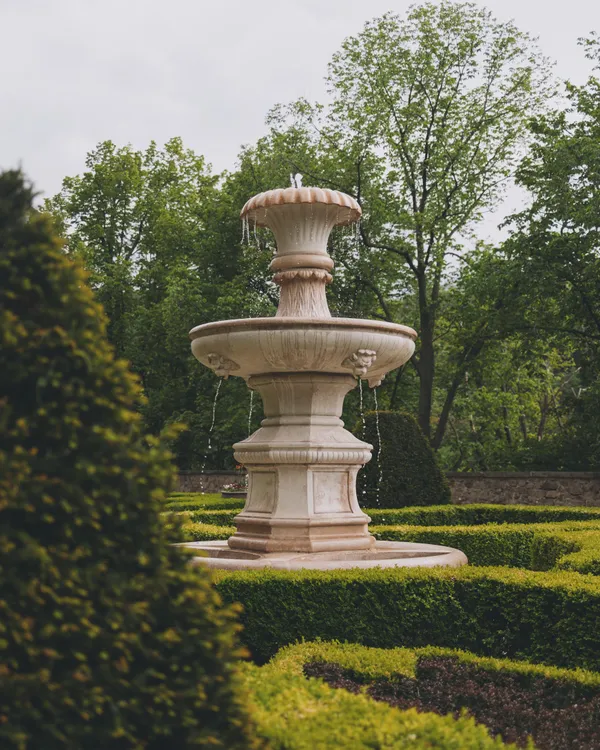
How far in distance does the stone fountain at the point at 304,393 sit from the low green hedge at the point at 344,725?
4.44m

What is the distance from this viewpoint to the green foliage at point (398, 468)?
13484 mm

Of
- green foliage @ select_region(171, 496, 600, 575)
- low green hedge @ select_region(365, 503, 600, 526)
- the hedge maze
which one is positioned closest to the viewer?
the hedge maze

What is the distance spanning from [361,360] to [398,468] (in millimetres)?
6319

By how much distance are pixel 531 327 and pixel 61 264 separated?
1723cm

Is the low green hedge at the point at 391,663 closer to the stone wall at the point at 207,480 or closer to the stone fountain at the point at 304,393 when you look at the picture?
the stone fountain at the point at 304,393

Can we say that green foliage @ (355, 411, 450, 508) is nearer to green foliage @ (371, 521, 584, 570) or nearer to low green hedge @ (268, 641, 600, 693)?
green foliage @ (371, 521, 584, 570)

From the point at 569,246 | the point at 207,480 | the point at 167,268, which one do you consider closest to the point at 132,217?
the point at 167,268

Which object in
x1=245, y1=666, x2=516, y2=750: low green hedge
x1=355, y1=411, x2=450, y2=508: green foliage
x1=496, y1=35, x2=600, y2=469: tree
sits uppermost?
x1=496, y1=35, x2=600, y2=469: tree

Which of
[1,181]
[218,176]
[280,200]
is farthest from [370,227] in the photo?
[1,181]

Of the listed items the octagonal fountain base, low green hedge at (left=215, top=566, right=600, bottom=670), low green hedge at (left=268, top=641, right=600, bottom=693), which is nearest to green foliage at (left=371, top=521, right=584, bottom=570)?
the octagonal fountain base

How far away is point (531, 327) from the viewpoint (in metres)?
18.6

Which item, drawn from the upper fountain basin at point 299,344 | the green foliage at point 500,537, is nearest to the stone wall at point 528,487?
the green foliage at point 500,537

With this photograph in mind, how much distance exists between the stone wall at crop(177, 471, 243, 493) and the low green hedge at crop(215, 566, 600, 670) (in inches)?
687

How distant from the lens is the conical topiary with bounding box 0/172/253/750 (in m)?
2.09
